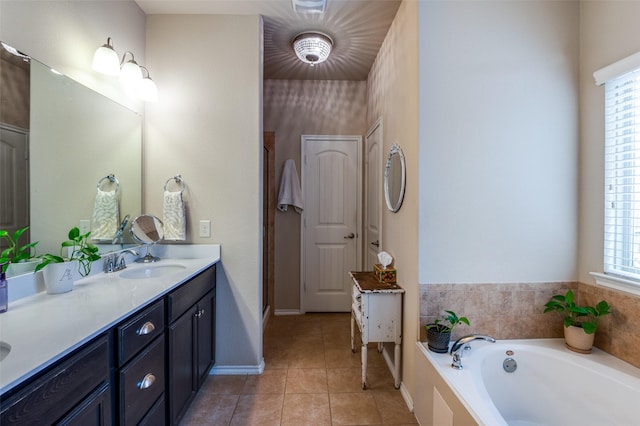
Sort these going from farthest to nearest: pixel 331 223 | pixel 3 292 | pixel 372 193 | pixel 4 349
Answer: pixel 331 223, pixel 372 193, pixel 3 292, pixel 4 349

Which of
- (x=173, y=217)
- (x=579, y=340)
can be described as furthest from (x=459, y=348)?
(x=173, y=217)

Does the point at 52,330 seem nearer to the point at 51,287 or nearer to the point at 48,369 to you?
the point at 48,369

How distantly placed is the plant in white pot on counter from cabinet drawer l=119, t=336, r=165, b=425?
648mm

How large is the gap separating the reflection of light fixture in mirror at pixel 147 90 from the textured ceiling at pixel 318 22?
578 millimetres

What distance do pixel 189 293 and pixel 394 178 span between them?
1.61 m

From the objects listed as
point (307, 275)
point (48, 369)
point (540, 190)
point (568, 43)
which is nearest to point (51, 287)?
point (48, 369)

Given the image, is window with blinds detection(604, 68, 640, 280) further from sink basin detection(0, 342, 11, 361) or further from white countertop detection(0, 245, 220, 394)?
sink basin detection(0, 342, 11, 361)

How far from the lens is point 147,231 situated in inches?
80.9

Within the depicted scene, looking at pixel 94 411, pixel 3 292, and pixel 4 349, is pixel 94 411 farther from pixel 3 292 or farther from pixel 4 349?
pixel 3 292

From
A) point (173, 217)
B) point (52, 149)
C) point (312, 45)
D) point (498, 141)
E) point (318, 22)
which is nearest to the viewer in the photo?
point (52, 149)

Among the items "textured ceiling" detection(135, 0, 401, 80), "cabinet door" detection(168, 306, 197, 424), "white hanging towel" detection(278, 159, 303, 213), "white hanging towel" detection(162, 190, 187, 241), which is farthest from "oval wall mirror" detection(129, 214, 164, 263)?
"textured ceiling" detection(135, 0, 401, 80)

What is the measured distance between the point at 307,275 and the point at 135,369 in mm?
2329

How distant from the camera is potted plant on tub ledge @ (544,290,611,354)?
1.57 m

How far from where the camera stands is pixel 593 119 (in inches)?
66.4
